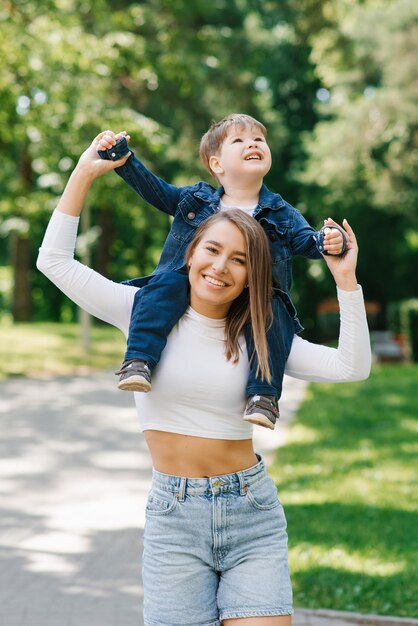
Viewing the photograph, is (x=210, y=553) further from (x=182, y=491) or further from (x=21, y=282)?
(x=21, y=282)

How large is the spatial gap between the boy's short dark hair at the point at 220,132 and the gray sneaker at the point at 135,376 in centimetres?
76

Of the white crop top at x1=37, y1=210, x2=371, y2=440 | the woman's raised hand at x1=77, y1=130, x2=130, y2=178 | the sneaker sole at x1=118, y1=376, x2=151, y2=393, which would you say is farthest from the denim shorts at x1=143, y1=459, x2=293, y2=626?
the woman's raised hand at x1=77, y1=130, x2=130, y2=178

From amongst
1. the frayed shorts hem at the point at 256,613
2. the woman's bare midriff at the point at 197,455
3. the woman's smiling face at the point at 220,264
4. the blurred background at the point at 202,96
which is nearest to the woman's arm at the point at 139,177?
Result: the woman's smiling face at the point at 220,264

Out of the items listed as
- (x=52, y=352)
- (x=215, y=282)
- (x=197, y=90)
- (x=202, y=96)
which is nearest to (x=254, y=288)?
(x=215, y=282)

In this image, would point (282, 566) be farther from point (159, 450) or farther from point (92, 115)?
point (92, 115)

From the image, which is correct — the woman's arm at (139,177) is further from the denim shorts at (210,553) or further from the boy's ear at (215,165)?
the denim shorts at (210,553)

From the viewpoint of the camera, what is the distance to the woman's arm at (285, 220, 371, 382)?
2.76 metres

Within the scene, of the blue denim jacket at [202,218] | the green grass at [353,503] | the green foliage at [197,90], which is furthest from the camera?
the green foliage at [197,90]

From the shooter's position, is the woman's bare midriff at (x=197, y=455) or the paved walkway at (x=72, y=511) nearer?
the woman's bare midriff at (x=197, y=455)

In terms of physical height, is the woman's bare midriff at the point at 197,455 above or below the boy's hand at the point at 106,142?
below

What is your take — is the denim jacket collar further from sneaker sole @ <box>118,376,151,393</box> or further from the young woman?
sneaker sole @ <box>118,376,151,393</box>

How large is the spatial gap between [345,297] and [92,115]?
12.4 metres

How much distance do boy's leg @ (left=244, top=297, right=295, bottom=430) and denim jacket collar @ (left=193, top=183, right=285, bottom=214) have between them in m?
0.29

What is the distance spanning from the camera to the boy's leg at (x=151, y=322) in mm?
2777
